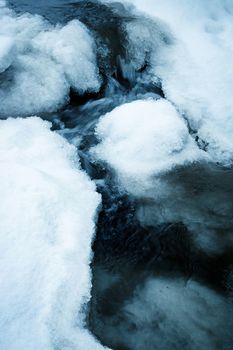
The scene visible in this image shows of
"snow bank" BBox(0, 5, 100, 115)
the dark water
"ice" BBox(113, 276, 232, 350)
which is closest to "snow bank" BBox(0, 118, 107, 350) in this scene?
the dark water

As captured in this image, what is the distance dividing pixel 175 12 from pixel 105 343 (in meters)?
5.45

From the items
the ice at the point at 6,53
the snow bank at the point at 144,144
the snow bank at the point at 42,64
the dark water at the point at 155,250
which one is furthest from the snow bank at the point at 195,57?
the ice at the point at 6,53

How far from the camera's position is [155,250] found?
2838 mm

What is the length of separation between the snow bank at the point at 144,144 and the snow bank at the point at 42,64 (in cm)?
86

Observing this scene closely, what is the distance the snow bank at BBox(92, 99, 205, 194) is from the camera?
343 cm

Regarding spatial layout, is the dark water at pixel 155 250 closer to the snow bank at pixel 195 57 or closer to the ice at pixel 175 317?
the ice at pixel 175 317

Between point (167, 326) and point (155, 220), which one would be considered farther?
point (155, 220)

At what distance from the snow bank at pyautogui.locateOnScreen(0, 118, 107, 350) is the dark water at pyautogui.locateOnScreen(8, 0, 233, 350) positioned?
0.73 feet

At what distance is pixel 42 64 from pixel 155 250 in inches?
117

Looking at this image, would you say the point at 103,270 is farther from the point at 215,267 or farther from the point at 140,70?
the point at 140,70

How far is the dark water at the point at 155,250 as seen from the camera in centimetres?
231

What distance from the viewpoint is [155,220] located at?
120 inches

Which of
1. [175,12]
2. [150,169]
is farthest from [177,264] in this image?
[175,12]

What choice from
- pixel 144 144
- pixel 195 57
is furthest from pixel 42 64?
pixel 195 57
